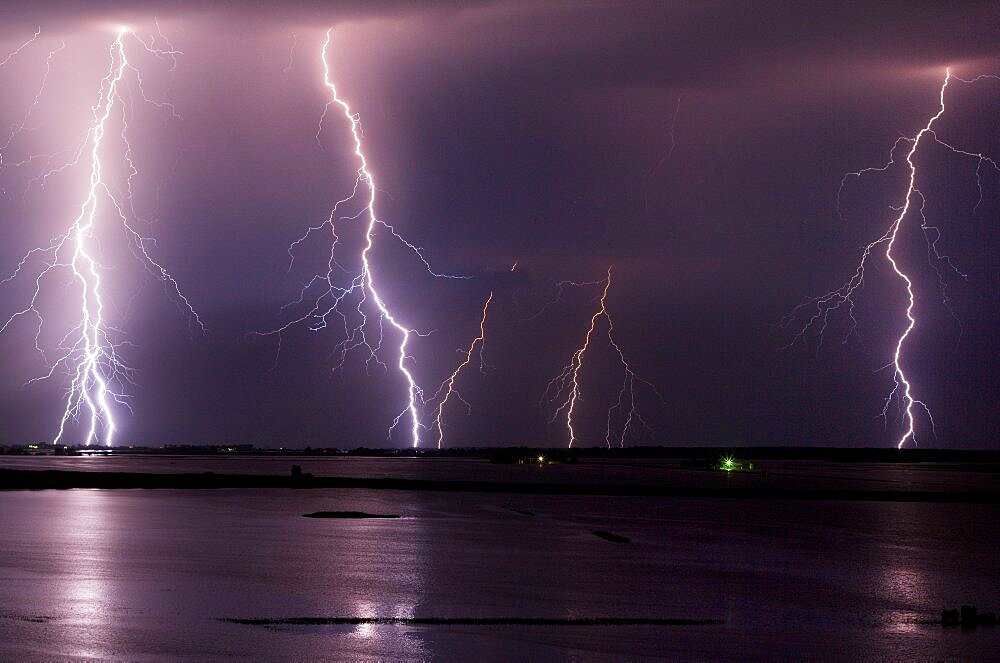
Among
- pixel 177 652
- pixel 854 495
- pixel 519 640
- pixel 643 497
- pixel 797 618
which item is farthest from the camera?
pixel 854 495

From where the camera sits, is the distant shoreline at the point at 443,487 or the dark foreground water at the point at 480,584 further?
the distant shoreline at the point at 443,487

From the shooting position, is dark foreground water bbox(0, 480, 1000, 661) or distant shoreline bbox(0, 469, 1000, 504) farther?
distant shoreline bbox(0, 469, 1000, 504)

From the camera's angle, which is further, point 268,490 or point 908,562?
point 268,490

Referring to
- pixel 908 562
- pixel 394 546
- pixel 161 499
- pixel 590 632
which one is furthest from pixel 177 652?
pixel 161 499

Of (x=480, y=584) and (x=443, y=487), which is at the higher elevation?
(x=443, y=487)

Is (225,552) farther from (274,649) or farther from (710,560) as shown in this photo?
(274,649)

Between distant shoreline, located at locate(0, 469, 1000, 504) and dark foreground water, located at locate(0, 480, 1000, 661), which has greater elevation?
distant shoreline, located at locate(0, 469, 1000, 504)

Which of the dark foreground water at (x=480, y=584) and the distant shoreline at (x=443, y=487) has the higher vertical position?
the distant shoreline at (x=443, y=487)

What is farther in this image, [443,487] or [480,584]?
[443,487]
